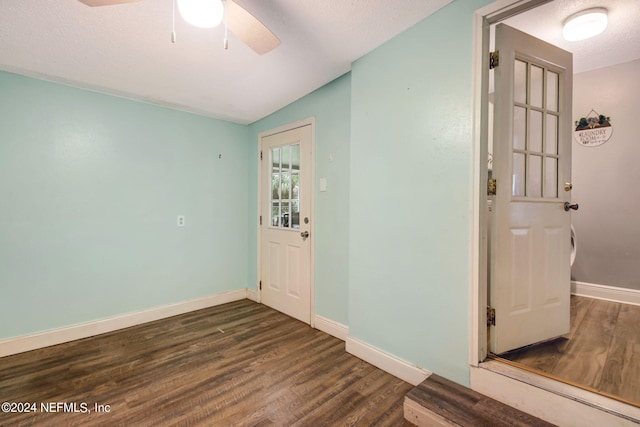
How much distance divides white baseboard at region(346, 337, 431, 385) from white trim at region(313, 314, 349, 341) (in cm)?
18

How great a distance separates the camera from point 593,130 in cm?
301

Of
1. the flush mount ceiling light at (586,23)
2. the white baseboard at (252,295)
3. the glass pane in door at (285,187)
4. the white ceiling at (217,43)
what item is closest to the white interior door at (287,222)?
the glass pane in door at (285,187)

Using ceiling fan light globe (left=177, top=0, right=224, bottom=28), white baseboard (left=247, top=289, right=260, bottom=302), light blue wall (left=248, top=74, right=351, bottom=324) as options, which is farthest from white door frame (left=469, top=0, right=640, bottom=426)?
white baseboard (left=247, top=289, right=260, bottom=302)

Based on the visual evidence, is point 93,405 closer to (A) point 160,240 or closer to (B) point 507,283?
(A) point 160,240

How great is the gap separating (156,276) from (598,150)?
509cm

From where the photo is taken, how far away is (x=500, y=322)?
1.67 m

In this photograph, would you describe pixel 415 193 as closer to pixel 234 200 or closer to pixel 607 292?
pixel 234 200

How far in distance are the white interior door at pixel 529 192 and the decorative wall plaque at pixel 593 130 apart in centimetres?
159

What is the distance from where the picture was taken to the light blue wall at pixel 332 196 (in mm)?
2529

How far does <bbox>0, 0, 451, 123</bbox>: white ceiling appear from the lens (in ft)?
5.36

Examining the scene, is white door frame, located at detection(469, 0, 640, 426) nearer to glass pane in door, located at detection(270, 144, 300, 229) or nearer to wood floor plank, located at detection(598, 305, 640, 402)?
wood floor plank, located at detection(598, 305, 640, 402)

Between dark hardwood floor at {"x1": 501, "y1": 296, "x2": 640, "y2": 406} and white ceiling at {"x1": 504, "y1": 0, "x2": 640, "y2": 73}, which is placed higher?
white ceiling at {"x1": 504, "y1": 0, "x2": 640, "y2": 73}

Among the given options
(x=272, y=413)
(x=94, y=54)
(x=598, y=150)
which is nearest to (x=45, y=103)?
(x=94, y=54)

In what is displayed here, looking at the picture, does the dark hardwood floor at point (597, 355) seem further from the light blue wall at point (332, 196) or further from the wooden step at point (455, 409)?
the light blue wall at point (332, 196)
